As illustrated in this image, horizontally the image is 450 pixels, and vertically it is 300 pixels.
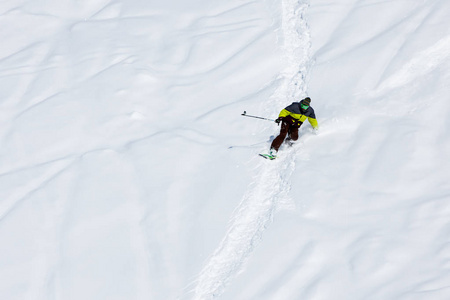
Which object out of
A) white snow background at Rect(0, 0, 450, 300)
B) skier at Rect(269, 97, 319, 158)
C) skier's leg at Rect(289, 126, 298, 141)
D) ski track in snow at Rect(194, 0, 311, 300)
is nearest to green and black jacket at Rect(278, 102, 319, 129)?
skier at Rect(269, 97, 319, 158)

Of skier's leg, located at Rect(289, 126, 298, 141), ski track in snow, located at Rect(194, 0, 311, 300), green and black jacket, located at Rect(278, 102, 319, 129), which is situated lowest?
ski track in snow, located at Rect(194, 0, 311, 300)

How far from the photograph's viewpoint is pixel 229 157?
949cm

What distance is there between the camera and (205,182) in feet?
29.5

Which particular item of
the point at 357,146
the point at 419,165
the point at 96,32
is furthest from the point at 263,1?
the point at 419,165

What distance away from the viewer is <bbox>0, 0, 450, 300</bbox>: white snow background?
7188 mm

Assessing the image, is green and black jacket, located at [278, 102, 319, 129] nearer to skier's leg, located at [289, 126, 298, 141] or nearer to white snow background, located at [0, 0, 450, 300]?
skier's leg, located at [289, 126, 298, 141]

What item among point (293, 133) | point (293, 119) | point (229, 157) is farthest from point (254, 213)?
point (293, 119)

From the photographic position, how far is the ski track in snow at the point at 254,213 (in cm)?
738

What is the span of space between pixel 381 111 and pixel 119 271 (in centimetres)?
620

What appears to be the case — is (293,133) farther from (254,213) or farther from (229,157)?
(254,213)

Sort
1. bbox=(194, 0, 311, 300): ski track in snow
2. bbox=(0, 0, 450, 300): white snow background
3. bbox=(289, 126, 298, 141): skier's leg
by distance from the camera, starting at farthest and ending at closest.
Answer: bbox=(289, 126, 298, 141): skier's leg, bbox=(194, 0, 311, 300): ski track in snow, bbox=(0, 0, 450, 300): white snow background

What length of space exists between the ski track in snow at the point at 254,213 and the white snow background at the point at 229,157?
1.3 inches

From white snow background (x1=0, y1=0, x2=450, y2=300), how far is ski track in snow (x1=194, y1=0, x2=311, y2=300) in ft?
0.11

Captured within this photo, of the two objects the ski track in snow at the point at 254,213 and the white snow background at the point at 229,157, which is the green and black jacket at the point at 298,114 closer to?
the white snow background at the point at 229,157
